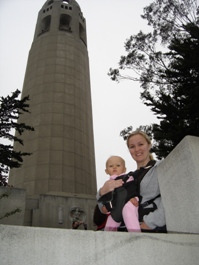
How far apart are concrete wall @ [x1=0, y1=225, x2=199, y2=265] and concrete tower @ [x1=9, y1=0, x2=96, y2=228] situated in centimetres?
1543

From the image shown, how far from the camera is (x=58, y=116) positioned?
23.1 metres

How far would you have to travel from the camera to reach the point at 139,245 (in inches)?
79.7

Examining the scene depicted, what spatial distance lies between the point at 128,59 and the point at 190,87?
8190 mm

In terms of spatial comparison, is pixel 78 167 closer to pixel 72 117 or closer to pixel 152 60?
pixel 72 117

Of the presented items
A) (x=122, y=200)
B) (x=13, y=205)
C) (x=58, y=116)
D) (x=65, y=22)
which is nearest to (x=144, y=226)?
(x=122, y=200)

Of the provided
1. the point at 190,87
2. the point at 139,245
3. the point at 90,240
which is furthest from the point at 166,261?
the point at 190,87

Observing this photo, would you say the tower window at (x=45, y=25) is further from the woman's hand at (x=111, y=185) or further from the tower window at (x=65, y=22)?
the woman's hand at (x=111, y=185)

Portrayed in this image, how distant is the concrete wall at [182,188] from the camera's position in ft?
7.94

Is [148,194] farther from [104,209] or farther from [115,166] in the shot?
[115,166]

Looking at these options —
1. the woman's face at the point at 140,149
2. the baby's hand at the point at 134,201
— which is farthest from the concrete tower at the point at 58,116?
the baby's hand at the point at 134,201

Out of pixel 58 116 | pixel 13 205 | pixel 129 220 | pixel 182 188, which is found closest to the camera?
pixel 182 188

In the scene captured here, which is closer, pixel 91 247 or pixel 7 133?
pixel 91 247

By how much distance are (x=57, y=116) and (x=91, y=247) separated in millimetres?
21644

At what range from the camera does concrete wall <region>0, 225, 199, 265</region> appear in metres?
1.76
